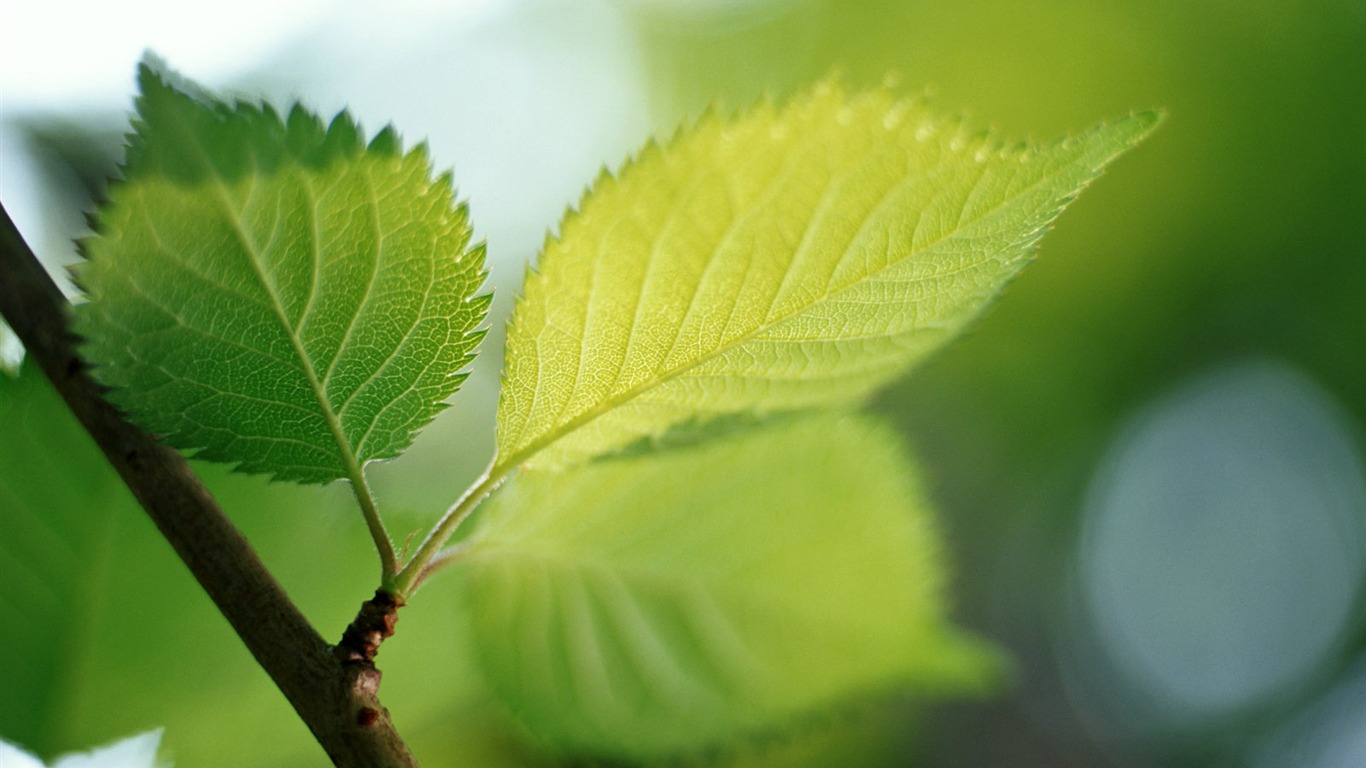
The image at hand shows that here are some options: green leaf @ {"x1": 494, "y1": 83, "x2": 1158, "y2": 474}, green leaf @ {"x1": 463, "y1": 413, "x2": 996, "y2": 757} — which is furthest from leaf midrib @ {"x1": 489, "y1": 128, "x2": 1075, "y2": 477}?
green leaf @ {"x1": 463, "y1": 413, "x2": 996, "y2": 757}

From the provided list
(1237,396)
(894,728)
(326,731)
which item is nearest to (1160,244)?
(1237,396)

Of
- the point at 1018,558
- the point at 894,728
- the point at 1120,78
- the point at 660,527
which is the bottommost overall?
the point at 894,728

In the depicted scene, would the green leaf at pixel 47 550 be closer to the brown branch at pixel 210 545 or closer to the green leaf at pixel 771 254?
the brown branch at pixel 210 545

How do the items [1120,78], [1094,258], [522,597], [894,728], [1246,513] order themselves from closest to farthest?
[522,597] → [894,728] → [1120,78] → [1094,258] → [1246,513]

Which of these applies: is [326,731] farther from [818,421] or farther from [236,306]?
[818,421]

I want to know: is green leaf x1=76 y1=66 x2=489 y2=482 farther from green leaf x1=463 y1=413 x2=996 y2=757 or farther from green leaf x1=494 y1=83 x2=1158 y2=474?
green leaf x1=463 y1=413 x2=996 y2=757

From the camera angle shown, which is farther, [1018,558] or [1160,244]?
[1018,558]

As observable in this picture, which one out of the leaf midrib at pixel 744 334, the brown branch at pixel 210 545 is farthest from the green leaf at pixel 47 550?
the leaf midrib at pixel 744 334
